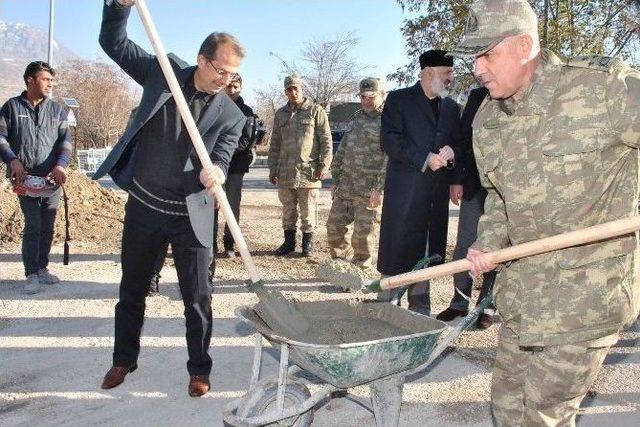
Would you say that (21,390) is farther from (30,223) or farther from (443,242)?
(443,242)

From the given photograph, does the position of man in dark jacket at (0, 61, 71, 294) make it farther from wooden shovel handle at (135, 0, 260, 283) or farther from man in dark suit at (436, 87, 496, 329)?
man in dark suit at (436, 87, 496, 329)

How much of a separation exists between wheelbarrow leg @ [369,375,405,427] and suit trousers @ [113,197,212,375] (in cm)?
121

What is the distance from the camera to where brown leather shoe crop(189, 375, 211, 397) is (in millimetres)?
3732

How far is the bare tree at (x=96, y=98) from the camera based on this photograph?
37812mm

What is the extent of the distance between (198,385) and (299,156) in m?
4.00

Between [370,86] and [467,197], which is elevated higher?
[370,86]

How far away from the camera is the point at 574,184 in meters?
2.34

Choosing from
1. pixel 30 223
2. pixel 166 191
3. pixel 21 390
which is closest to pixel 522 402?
pixel 166 191

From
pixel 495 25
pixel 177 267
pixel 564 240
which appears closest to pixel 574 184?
pixel 564 240

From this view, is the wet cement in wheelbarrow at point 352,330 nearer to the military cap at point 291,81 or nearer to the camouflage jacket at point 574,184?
the camouflage jacket at point 574,184

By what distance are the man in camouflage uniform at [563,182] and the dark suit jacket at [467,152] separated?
2.29 metres

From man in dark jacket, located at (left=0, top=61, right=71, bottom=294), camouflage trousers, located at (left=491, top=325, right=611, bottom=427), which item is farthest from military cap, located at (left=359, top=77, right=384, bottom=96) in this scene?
camouflage trousers, located at (left=491, top=325, right=611, bottom=427)

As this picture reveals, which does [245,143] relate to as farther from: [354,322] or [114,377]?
[354,322]

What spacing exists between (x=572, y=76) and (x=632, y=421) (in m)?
2.17
